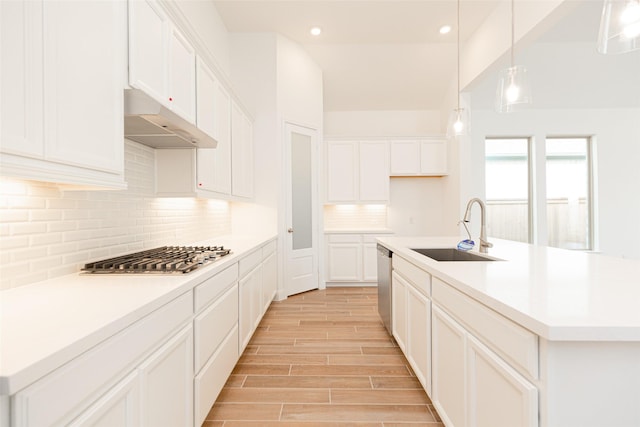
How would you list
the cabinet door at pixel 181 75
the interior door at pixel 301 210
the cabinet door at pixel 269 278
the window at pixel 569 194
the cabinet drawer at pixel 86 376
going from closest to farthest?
the cabinet drawer at pixel 86 376 → the cabinet door at pixel 181 75 → the cabinet door at pixel 269 278 → the interior door at pixel 301 210 → the window at pixel 569 194

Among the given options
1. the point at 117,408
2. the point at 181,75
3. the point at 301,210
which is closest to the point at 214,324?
the point at 117,408

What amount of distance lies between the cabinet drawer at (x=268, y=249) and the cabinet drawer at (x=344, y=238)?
1.26 metres

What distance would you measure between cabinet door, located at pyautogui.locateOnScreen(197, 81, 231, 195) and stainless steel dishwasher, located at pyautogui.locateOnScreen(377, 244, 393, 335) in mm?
1676

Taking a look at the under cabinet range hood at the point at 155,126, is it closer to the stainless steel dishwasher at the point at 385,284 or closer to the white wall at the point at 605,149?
the stainless steel dishwasher at the point at 385,284

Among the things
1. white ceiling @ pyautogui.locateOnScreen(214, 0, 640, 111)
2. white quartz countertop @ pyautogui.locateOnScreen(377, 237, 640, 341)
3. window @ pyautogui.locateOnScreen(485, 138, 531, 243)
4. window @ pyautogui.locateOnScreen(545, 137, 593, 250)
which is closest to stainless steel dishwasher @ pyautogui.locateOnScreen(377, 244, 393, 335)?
white quartz countertop @ pyautogui.locateOnScreen(377, 237, 640, 341)

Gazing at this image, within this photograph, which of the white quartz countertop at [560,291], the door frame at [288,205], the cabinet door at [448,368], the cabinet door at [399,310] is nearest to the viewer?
the white quartz countertop at [560,291]

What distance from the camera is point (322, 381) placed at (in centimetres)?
233

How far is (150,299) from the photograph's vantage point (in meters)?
1.18

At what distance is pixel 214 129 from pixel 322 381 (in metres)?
2.23

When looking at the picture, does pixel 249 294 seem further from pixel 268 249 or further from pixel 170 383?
pixel 170 383

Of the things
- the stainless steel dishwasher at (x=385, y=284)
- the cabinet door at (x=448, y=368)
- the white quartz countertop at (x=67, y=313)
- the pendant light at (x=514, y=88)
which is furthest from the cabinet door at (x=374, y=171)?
the white quartz countertop at (x=67, y=313)

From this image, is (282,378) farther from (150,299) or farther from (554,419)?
(554,419)

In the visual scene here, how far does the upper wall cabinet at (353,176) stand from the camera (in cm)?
563

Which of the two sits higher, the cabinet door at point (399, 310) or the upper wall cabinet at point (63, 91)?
the upper wall cabinet at point (63, 91)
